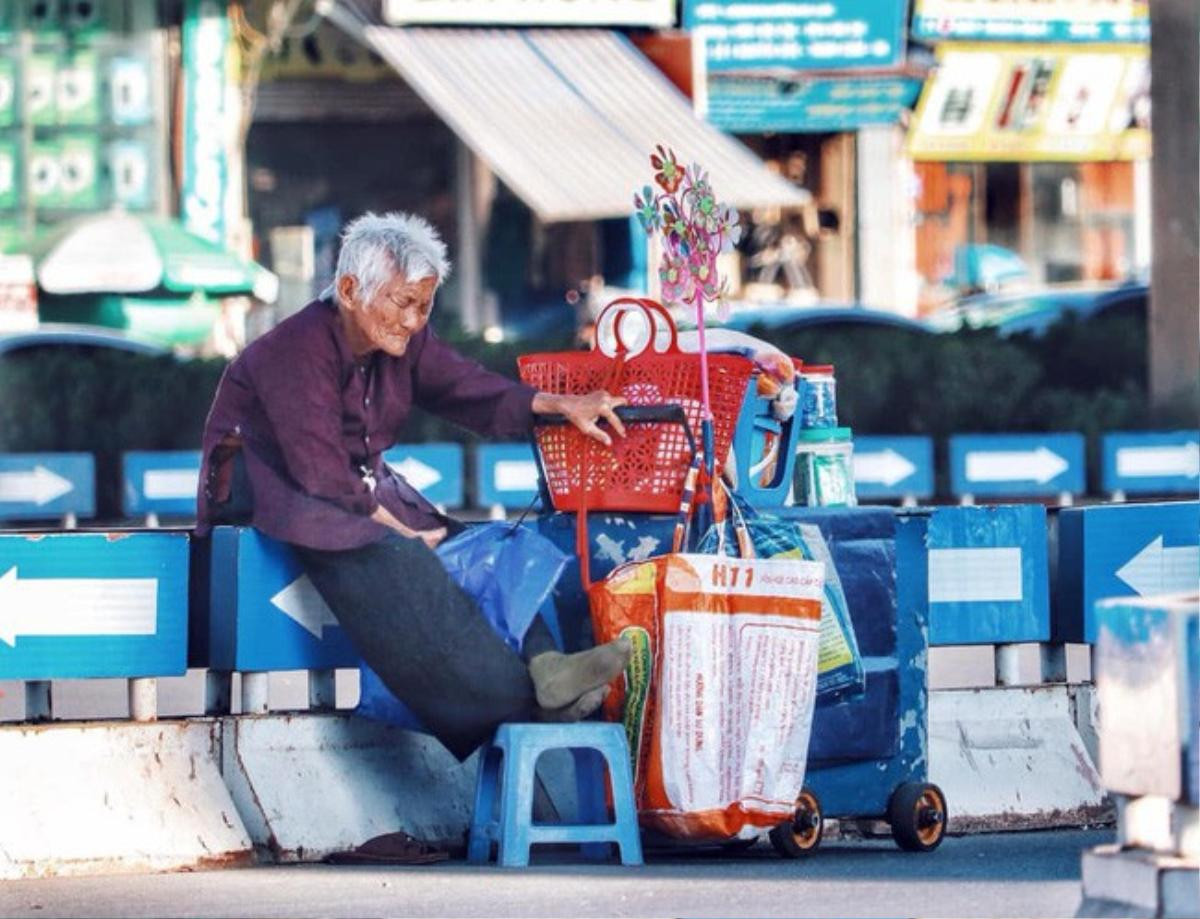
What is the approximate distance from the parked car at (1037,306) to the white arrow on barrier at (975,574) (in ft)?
53.1

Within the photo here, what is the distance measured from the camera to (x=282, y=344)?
8.77 m

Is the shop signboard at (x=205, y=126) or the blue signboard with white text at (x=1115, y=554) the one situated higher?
the shop signboard at (x=205, y=126)

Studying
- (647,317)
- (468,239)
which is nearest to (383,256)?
(647,317)

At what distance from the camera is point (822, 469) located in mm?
9516

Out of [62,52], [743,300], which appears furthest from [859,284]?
[62,52]

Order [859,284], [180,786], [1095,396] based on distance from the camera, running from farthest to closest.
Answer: [859,284], [1095,396], [180,786]

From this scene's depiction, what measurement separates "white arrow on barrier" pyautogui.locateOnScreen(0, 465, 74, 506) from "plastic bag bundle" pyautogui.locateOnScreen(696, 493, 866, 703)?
504 inches

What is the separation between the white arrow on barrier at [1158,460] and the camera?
23062 mm

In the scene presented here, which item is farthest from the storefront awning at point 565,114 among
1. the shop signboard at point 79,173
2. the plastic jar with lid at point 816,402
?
the plastic jar with lid at point 816,402

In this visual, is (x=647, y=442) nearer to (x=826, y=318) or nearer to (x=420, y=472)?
(x=420, y=472)

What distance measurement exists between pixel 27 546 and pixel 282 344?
83 centimetres

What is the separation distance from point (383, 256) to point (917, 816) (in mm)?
2062

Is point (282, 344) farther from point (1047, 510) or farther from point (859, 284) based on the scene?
point (859, 284)

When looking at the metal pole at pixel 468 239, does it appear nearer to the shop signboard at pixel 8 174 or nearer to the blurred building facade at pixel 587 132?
the blurred building facade at pixel 587 132
